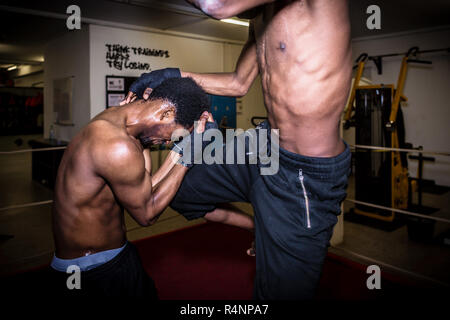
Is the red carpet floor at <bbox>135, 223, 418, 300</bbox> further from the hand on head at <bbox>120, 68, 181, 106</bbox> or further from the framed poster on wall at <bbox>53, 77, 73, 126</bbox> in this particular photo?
the framed poster on wall at <bbox>53, 77, 73, 126</bbox>

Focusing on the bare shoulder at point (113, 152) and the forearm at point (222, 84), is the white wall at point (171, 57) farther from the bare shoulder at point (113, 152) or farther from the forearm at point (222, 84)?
the bare shoulder at point (113, 152)

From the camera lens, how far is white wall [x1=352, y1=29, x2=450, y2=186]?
6.14 metres

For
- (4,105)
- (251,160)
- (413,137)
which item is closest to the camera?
(251,160)

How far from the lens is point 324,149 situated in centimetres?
137

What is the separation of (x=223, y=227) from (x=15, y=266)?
1.99m

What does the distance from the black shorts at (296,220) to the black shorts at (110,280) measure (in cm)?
60


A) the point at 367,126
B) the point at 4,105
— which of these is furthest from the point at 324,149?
the point at 4,105

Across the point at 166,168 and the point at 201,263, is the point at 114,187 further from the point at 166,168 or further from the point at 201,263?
the point at 201,263

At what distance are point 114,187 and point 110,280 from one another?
0.45m

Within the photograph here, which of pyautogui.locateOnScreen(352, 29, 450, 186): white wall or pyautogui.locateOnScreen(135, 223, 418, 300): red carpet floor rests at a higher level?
pyautogui.locateOnScreen(352, 29, 450, 186): white wall


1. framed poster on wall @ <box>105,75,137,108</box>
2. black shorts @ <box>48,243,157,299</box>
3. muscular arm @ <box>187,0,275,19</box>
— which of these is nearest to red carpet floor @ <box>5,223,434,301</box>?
black shorts @ <box>48,243,157,299</box>

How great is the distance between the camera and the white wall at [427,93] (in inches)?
242

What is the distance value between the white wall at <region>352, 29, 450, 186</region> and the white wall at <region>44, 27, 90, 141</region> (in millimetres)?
5676

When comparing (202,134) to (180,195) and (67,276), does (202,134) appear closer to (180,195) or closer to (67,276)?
(180,195)
